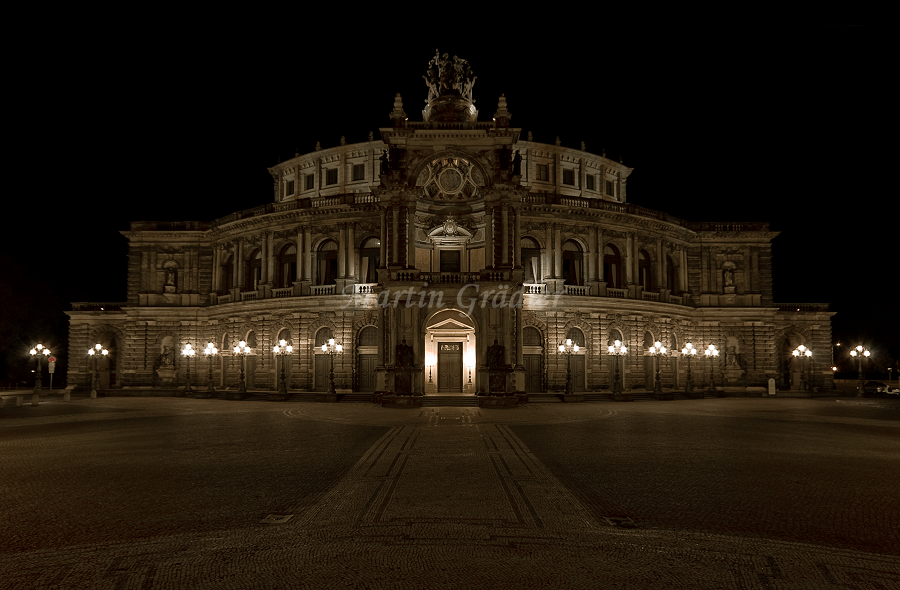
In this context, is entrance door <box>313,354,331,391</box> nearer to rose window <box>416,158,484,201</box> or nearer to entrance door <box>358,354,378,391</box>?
entrance door <box>358,354,378,391</box>

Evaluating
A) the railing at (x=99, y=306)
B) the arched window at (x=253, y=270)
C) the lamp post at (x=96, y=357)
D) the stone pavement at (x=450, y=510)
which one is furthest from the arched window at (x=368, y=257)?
the stone pavement at (x=450, y=510)

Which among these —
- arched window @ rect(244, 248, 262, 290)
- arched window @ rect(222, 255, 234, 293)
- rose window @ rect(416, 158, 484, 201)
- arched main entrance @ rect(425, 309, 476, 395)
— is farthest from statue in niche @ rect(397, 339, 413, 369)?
arched window @ rect(222, 255, 234, 293)

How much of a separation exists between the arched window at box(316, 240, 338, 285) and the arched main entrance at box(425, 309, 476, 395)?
9952mm

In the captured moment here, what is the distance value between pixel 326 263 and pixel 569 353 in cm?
1954

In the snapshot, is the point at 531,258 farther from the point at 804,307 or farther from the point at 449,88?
the point at 804,307

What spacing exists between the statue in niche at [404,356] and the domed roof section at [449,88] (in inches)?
635

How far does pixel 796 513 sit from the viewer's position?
10500mm

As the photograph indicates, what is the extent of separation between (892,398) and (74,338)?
6603 centimetres

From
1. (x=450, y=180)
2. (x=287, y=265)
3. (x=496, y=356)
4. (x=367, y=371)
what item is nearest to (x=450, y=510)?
(x=496, y=356)

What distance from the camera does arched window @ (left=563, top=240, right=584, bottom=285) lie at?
158 ft

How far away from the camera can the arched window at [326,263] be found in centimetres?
4881

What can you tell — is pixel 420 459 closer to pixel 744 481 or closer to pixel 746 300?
pixel 744 481

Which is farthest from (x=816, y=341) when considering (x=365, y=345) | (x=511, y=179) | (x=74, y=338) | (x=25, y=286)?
(x=25, y=286)

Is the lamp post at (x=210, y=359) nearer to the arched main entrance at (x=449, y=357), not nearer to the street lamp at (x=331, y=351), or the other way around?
the street lamp at (x=331, y=351)
